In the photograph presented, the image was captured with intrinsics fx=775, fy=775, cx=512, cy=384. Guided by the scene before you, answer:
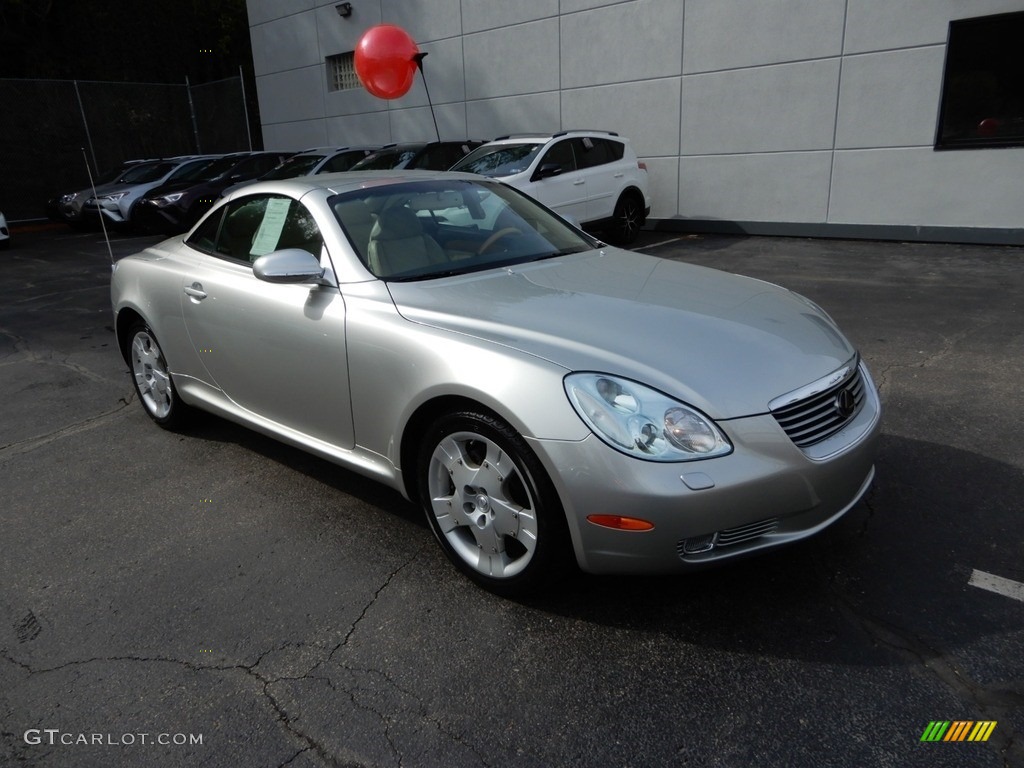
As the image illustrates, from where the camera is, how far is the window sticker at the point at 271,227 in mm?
3877

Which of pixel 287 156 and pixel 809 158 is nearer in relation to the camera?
pixel 809 158

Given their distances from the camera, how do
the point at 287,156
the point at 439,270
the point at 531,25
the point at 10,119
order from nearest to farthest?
the point at 439,270, the point at 531,25, the point at 287,156, the point at 10,119

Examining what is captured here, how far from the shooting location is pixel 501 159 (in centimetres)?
1073

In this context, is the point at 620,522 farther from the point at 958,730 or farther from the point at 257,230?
the point at 257,230

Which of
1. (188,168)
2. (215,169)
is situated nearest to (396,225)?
(215,169)

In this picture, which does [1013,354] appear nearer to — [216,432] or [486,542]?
[486,542]

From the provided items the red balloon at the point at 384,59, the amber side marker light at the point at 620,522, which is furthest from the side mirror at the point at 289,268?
the red balloon at the point at 384,59

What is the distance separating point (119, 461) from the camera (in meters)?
4.37

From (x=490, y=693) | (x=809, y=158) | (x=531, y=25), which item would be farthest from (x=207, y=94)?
(x=490, y=693)

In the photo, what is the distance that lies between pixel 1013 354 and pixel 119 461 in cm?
590

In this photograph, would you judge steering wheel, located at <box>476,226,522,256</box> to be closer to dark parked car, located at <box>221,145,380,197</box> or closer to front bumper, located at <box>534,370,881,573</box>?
front bumper, located at <box>534,370,881,573</box>

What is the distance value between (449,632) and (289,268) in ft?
5.44

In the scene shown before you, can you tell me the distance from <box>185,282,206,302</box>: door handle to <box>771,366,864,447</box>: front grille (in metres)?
2.96

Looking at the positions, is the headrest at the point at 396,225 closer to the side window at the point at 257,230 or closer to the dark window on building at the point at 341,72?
the side window at the point at 257,230
